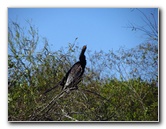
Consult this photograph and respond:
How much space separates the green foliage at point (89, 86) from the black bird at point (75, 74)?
0.03 meters

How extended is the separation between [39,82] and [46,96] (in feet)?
0.41

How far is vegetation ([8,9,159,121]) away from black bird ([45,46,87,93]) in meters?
0.03

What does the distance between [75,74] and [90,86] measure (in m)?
0.15

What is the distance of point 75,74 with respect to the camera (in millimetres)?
2047

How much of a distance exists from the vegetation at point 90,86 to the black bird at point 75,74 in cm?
3

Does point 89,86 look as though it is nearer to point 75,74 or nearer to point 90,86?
point 90,86

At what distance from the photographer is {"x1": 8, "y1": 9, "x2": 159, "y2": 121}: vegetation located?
6.66ft

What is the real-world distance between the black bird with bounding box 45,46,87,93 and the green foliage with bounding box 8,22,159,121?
0.03 metres

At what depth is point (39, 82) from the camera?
80.7 inches

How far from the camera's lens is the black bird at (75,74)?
2.04 meters

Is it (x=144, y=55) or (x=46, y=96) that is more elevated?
(x=144, y=55)

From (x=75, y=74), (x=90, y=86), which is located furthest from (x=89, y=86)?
(x=75, y=74)
